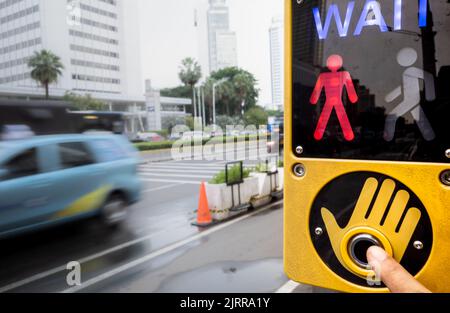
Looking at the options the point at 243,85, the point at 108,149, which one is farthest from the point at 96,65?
the point at 108,149

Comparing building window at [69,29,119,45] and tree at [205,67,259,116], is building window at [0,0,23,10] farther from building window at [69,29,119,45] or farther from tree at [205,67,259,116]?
tree at [205,67,259,116]

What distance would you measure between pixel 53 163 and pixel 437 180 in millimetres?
4177

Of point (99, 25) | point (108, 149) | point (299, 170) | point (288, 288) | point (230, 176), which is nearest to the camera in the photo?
point (299, 170)

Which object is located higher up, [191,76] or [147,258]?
[191,76]

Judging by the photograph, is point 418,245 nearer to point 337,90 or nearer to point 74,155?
point 337,90

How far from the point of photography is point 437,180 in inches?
57.3

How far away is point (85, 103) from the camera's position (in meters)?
2.14

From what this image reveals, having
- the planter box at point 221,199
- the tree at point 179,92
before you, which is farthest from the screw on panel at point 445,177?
the planter box at point 221,199

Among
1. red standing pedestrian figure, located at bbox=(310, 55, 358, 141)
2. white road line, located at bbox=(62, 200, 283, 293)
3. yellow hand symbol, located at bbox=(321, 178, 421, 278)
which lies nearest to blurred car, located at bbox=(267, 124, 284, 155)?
red standing pedestrian figure, located at bbox=(310, 55, 358, 141)

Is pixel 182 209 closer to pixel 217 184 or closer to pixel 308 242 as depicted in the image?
pixel 217 184

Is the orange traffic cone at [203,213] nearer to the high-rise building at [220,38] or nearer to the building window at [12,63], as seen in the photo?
the high-rise building at [220,38]

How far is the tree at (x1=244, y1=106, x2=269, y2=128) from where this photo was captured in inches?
125

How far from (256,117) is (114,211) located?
3.12 m
